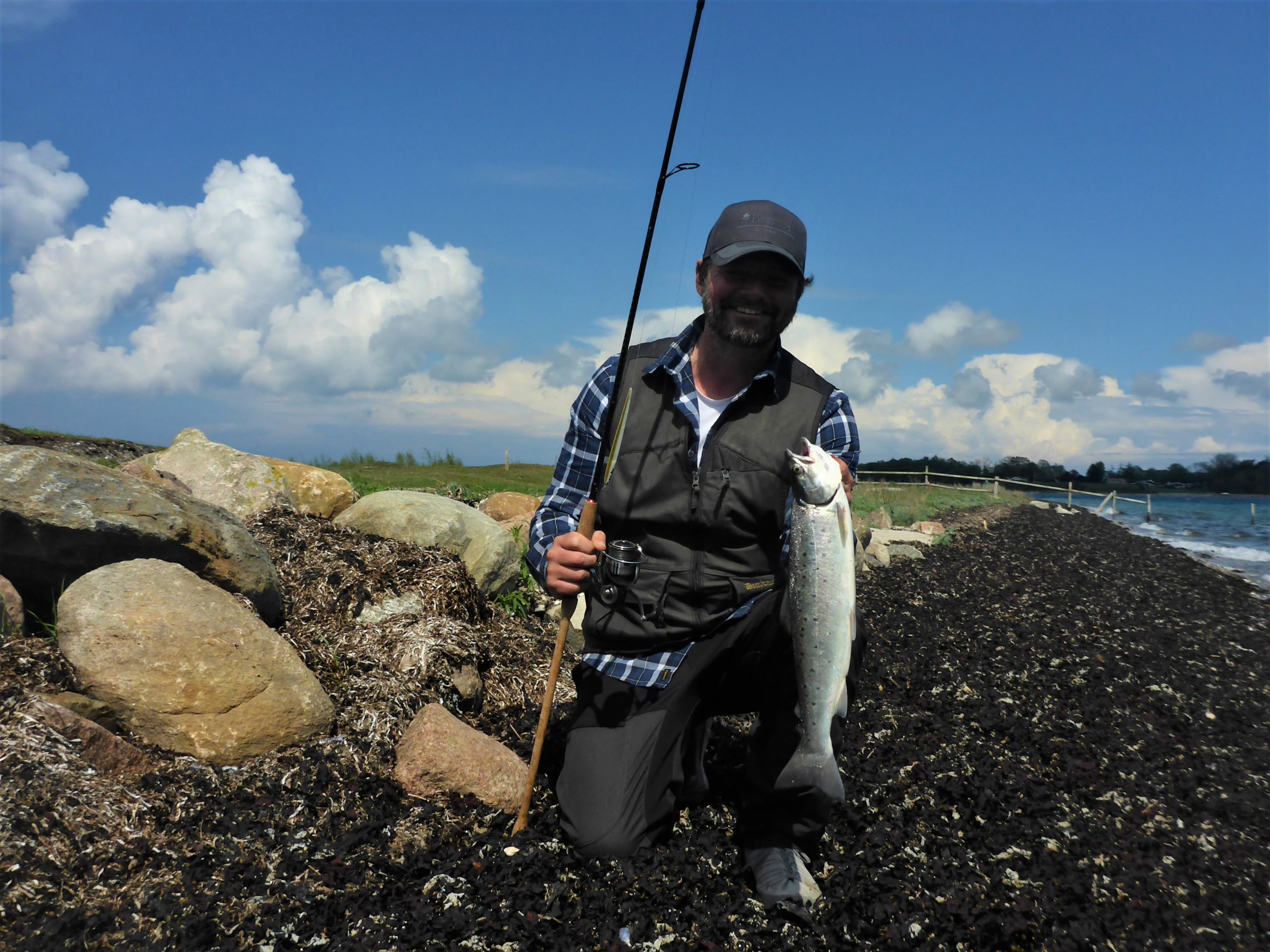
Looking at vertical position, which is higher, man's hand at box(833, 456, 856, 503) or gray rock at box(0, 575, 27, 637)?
man's hand at box(833, 456, 856, 503)

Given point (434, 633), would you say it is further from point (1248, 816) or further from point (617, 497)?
point (1248, 816)

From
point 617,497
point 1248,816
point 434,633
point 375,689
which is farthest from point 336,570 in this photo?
point 1248,816

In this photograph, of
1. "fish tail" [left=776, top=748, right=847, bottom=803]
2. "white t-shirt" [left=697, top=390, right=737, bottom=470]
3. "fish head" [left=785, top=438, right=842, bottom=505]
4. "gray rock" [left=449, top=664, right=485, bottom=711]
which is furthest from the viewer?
"gray rock" [left=449, top=664, right=485, bottom=711]

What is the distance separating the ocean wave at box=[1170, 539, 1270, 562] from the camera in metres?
23.2

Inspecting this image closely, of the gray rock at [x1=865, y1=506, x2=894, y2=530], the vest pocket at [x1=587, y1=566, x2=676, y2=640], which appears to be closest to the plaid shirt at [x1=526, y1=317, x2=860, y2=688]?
the vest pocket at [x1=587, y1=566, x2=676, y2=640]

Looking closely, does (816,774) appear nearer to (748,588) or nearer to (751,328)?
(748,588)

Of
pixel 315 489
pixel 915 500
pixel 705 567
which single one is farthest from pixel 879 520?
pixel 705 567

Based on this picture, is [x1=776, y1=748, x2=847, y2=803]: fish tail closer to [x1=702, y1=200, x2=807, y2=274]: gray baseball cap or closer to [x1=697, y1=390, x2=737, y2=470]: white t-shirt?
[x1=697, y1=390, x2=737, y2=470]: white t-shirt

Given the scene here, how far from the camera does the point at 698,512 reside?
376 centimetres

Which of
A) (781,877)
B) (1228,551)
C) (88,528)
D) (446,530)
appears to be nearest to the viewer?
(781,877)

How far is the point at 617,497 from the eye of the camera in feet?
12.8

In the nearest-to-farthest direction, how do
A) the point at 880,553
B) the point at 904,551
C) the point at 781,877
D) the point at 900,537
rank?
the point at 781,877 → the point at 880,553 → the point at 904,551 → the point at 900,537

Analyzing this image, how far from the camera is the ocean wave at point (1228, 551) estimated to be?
2319cm

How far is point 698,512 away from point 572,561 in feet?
2.35
